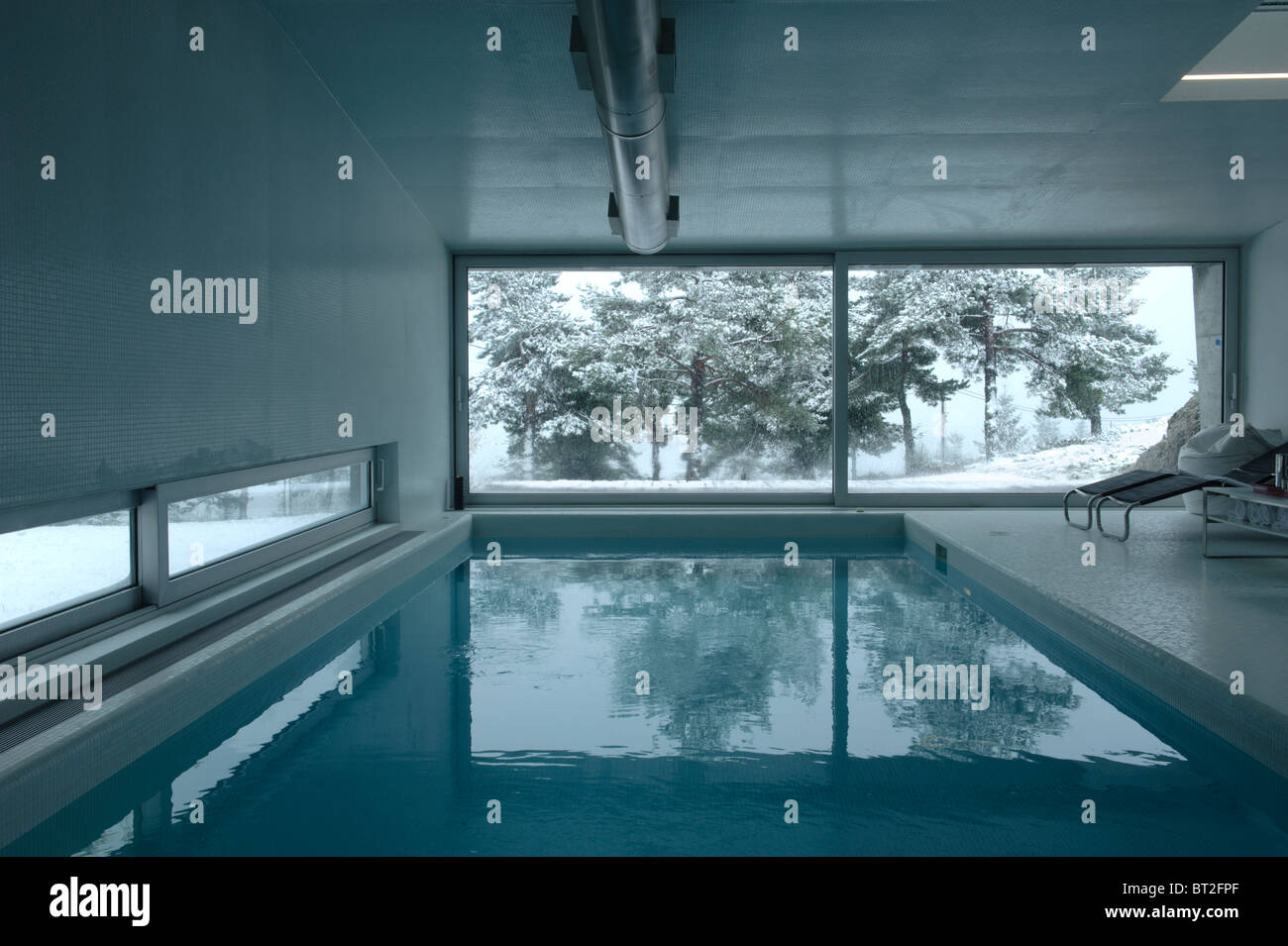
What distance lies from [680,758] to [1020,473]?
7105 millimetres

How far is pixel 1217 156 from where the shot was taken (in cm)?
537

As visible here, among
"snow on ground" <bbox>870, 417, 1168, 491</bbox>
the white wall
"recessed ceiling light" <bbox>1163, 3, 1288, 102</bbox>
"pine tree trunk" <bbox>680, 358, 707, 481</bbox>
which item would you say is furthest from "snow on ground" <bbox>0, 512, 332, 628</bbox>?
the white wall

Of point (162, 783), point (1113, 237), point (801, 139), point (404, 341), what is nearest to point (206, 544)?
point (162, 783)

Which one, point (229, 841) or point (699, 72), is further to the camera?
point (699, 72)

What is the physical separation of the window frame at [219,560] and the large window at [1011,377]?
17.5 feet

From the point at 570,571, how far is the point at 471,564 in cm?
84

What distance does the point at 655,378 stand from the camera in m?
9.10

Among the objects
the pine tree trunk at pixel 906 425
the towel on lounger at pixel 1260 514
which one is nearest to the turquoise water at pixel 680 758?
the towel on lounger at pixel 1260 514

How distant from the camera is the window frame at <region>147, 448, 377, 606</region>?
313 cm

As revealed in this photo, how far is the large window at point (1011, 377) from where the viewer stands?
8508 millimetres

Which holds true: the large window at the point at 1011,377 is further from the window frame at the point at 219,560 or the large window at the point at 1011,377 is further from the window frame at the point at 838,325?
the window frame at the point at 219,560

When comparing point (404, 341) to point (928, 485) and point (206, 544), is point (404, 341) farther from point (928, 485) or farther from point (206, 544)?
point (928, 485)

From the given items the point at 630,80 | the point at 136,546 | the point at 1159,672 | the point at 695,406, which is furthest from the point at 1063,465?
the point at 136,546

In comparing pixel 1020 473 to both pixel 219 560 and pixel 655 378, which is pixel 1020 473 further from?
pixel 219 560
